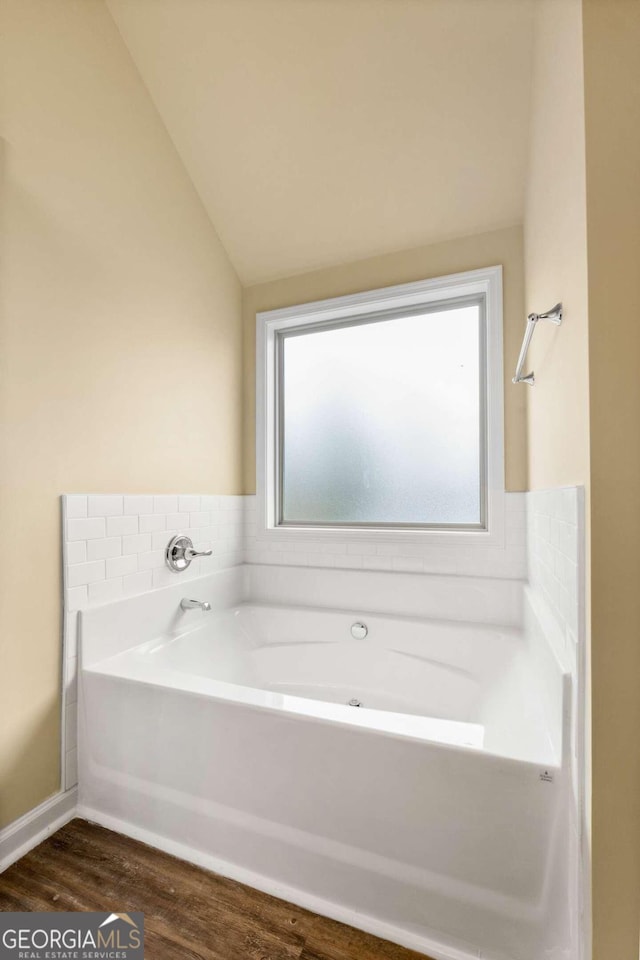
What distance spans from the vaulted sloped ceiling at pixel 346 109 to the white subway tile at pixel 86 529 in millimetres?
1654

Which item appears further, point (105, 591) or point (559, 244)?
point (105, 591)

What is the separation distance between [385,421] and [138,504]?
1.28 m

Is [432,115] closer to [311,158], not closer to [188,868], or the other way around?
[311,158]

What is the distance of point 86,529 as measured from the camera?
1.58 metres

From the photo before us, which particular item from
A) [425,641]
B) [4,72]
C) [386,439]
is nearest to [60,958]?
[425,641]

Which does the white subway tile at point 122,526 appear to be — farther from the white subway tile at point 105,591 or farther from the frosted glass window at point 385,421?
the frosted glass window at point 385,421

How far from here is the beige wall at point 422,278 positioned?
6.67ft

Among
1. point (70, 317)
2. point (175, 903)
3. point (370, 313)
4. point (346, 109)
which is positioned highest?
point (346, 109)

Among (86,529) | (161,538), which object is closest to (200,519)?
(161,538)

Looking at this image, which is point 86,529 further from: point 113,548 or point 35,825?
point 35,825

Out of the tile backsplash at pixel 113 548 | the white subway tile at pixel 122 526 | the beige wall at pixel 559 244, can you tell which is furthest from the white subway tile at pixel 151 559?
the beige wall at pixel 559 244

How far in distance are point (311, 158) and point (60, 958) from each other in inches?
109

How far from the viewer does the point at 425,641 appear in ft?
6.61

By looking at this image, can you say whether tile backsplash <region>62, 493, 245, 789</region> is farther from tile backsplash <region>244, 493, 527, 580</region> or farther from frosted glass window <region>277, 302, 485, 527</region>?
frosted glass window <region>277, 302, 485, 527</region>
